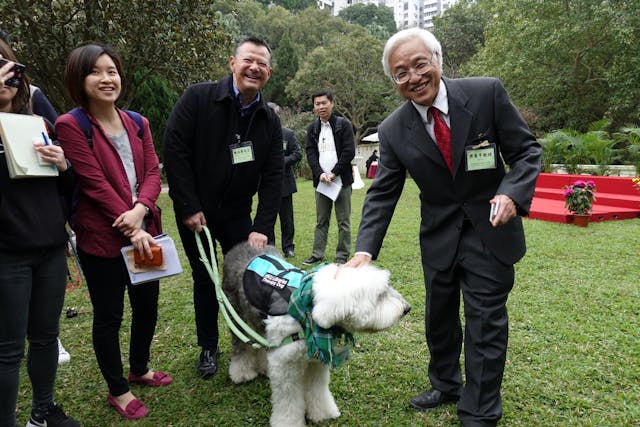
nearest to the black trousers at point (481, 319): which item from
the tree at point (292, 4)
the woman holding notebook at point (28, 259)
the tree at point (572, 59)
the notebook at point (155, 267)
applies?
the notebook at point (155, 267)

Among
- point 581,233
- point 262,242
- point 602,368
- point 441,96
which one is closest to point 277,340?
point 262,242

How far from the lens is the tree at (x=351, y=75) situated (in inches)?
1309

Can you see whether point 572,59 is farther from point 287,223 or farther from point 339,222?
point 287,223

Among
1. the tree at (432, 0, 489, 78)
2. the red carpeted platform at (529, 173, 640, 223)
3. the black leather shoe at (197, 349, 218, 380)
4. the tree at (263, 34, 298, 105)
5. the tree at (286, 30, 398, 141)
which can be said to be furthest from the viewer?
the tree at (263, 34, 298, 105)

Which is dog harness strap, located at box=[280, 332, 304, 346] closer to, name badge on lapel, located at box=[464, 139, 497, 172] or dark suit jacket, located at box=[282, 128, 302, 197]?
name badge on lapel, located at box=[464, 139, 497, 172]

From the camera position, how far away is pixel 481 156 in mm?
2432

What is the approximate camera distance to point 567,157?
43.1 ft

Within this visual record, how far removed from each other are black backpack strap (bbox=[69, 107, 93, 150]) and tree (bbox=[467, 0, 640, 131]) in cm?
1781

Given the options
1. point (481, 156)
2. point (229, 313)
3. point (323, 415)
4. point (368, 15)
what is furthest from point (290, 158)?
point (368, 15)

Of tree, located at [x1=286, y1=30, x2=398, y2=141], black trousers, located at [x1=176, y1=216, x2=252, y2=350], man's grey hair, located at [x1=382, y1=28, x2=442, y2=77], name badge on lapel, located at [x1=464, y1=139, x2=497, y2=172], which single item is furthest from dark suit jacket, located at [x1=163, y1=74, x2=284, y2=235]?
tree, located at [x1=286, y1=30, x2=398, y2=141]

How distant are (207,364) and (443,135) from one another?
247 cm

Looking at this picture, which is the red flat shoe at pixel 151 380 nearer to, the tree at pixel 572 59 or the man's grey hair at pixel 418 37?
the man's grey hair at pixel 418 37

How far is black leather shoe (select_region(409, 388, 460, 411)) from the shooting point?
2.96 meters

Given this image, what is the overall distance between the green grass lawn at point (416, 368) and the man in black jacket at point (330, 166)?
4.48ft
